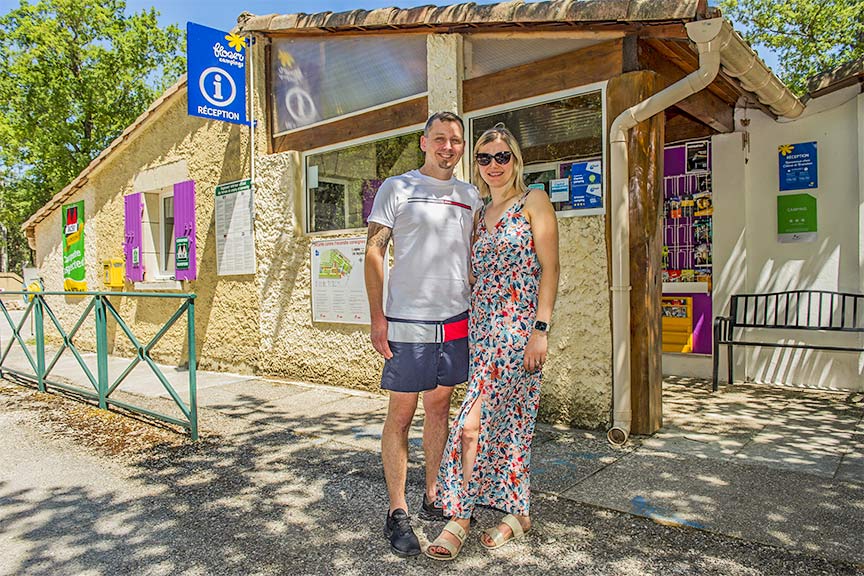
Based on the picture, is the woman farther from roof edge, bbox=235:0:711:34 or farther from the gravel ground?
roof edge, bbox=235:0:711:34

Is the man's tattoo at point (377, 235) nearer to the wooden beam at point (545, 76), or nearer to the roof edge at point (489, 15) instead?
the roof edge at point (489, 15)

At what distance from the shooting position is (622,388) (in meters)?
4.25

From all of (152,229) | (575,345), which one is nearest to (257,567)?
(575,345)

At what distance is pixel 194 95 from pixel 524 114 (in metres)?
3.57

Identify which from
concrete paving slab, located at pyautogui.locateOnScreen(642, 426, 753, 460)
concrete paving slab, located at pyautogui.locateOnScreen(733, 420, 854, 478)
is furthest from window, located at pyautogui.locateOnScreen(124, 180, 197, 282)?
concrete paving slab, located at pyautogui.locateOnScreen(733, 420, 854, 478)

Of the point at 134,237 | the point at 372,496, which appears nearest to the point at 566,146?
the point at 372,496

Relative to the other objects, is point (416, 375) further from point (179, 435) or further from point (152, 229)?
point (152, 229)

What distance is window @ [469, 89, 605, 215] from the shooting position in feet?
14.9

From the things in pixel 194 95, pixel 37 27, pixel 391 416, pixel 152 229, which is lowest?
pixel 391 416

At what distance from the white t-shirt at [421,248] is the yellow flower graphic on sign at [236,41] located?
5.07m

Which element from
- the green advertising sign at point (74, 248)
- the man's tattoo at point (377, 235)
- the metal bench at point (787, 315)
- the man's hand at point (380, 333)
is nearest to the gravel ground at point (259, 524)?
the man's hand at point (380, 333)

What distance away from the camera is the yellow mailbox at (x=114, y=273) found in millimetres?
9141

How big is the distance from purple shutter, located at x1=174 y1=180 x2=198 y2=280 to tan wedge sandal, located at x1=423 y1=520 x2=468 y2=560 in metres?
6.13

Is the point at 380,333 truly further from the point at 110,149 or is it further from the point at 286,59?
the point at 110,149
